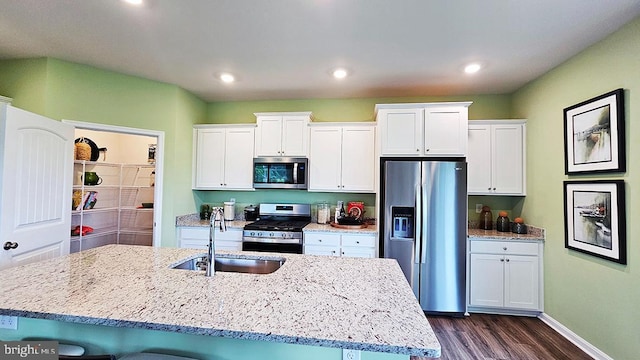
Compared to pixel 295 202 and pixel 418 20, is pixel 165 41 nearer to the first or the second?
pixel 418 20

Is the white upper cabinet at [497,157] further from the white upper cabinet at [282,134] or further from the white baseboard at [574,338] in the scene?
the white upper cabinet at [282,134]

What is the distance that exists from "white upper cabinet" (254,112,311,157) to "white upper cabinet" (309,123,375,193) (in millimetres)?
133

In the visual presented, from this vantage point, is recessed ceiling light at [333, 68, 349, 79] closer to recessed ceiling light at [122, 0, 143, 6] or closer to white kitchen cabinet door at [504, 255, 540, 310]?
recessed ceiling light at [122, 0, 143, 6]

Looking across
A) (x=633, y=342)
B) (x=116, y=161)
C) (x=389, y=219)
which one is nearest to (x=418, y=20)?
(x=389, y=219)

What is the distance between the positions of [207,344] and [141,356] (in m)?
0.25

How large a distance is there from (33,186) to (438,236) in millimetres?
3835

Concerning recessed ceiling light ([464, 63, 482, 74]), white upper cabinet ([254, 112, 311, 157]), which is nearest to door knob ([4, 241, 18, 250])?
white upper cabinet ([254, 112, 311, 157])

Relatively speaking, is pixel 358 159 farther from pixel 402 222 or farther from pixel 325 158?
pixel 402 222

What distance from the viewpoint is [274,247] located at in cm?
318

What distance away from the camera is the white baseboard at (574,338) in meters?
2.16

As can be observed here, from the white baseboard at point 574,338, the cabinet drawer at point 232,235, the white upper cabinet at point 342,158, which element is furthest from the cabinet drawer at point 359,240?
the white baseboard at point 574,338

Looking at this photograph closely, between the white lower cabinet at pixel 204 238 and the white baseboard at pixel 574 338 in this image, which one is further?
the white lower cabinet at pixel 204 238

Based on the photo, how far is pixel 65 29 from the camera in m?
2.17

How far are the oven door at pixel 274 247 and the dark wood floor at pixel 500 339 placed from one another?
1668 mm
